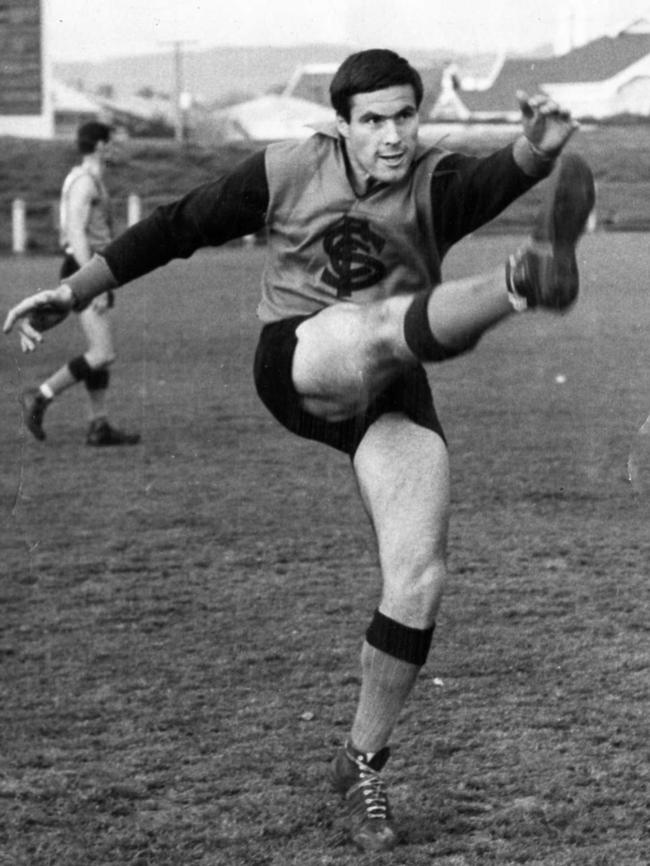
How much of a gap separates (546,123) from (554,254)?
461 millimetres

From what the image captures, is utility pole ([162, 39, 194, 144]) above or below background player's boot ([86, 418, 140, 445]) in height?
below

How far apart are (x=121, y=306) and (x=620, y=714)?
16.5 metres

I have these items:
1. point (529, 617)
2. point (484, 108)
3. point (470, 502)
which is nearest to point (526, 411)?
point (484, 108)

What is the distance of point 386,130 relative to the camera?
373cm

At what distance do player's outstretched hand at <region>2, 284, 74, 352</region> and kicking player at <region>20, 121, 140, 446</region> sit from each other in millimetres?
5441

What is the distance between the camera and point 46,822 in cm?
380

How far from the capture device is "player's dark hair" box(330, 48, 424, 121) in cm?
377

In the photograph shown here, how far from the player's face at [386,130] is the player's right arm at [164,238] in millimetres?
253

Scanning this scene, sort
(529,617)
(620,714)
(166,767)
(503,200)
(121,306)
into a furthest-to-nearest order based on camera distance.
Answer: (121,306) < (529,617) < (620,714) < (166,767) < (503,200)

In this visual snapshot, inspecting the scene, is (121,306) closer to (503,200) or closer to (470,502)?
(470,502)

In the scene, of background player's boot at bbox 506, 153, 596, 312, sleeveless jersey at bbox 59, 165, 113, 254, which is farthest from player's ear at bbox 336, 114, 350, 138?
sleeveless jersey at bbox 59, 165, 113, 254

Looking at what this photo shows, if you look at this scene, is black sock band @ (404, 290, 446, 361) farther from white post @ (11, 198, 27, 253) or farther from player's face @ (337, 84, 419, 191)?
white post @ (11, 198, 27, 253)

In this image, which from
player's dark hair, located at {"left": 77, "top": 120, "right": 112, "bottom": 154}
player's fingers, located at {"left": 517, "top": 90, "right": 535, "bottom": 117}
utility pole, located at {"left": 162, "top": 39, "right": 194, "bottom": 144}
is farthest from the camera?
utility pole, located at {"left": 162, "top": 39, "right": 194, "bottom": 144}

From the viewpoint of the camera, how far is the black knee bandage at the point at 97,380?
9555 mm
